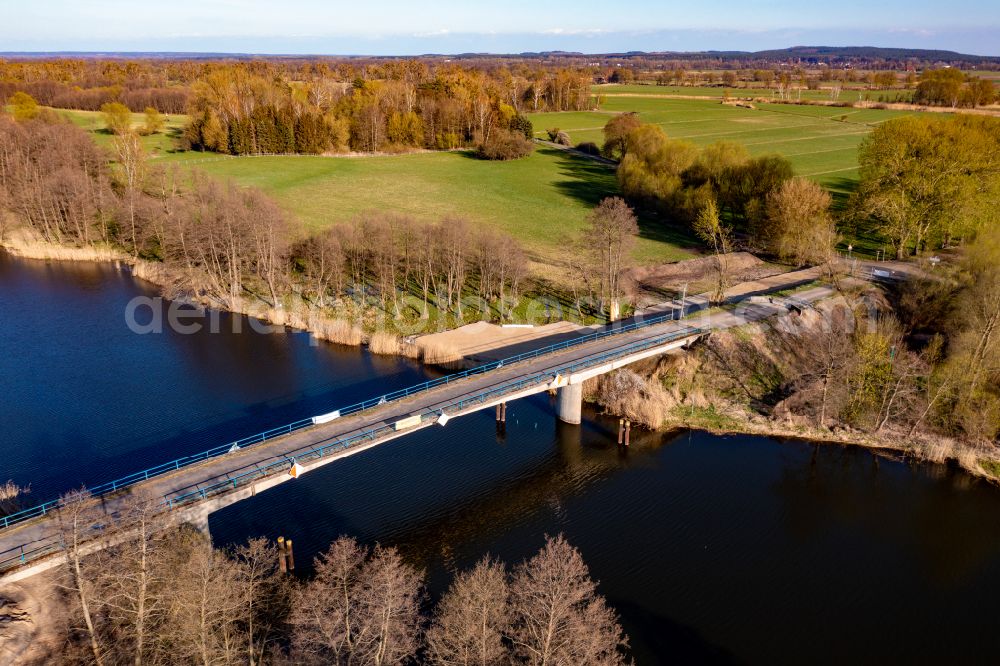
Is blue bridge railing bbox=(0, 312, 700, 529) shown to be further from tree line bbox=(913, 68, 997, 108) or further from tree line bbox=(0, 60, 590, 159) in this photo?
tree line bbox=(913, 68, 997, 108)

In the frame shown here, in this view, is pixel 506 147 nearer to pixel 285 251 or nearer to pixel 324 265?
pixel 285 251

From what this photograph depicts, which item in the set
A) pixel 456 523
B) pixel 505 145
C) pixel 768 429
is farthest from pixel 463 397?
pixel 505 145

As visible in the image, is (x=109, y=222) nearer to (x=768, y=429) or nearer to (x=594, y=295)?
(x=594, y=295)

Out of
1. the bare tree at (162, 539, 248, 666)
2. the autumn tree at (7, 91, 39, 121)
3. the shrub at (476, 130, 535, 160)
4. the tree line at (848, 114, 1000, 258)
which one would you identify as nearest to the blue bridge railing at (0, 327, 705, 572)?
the bare tree at (162, 539, 248, 666)

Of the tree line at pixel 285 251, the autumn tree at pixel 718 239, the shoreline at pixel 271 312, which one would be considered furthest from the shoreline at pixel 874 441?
the tree line at pixel 285 251

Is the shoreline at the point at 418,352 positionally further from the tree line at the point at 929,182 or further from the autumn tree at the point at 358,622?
the tree line at the point at 929,182

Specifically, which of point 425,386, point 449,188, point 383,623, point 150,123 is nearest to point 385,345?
point 425,386

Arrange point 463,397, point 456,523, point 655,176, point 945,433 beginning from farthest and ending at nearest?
point 655,176
point 945,433
point 463,397
point 456,523
